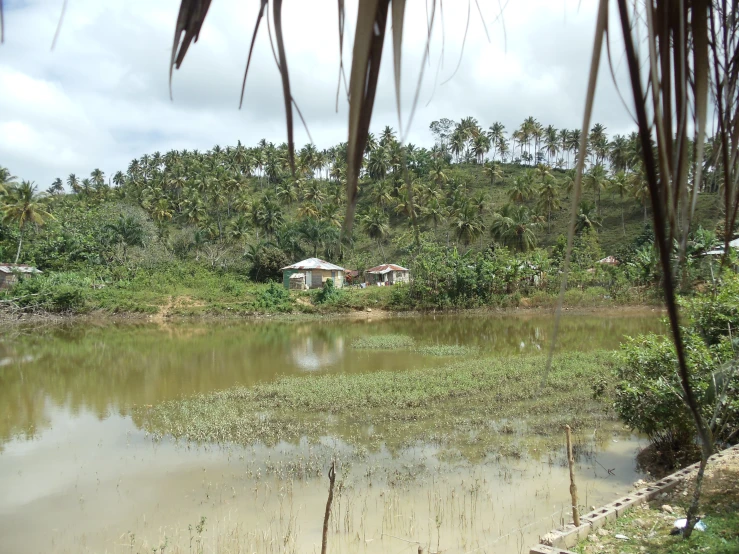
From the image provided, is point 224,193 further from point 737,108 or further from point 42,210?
point 737,108

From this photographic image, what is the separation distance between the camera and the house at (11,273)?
33562mm

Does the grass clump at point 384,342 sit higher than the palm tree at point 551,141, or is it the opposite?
the palm tree at point 551,141

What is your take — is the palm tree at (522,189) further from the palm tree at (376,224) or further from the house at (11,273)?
the house at (11,273)

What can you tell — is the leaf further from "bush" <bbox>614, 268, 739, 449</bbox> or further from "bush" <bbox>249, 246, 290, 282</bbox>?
"bush" <bbox>249, 246, 290, 282</bbox>

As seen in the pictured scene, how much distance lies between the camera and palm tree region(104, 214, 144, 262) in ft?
129

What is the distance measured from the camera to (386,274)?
41938mm

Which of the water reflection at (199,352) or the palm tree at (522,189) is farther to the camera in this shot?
the palm tree at (522,189)


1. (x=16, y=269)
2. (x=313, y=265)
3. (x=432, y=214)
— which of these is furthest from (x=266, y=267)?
(x=16, y=269)

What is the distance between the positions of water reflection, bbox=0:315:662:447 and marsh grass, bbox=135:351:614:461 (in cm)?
197

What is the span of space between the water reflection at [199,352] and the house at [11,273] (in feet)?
27.2

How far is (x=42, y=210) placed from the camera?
117ft

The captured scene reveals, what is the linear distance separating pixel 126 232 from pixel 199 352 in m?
23.6

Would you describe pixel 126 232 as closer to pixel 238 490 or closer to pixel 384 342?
pixel 384 342

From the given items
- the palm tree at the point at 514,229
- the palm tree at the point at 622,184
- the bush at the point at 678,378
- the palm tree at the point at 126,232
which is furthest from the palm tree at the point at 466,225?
the bush at the point at 678,378
